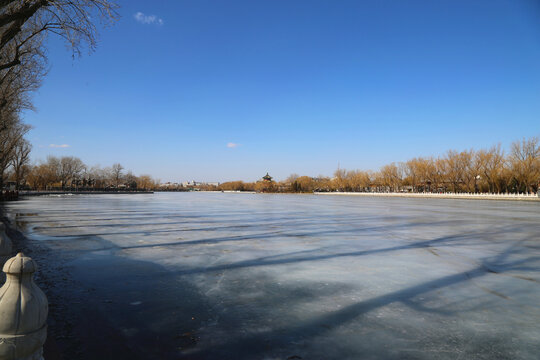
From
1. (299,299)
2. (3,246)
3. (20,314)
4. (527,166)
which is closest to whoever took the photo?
(20,314)

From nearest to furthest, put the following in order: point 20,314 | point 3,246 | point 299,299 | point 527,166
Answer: point 20,314 → point 299,299 → point 3,246 → point 527,166

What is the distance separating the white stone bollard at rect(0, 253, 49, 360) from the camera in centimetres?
210

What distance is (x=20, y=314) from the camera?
2135mm

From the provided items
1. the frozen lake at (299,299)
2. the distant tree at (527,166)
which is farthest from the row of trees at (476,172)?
the frozen lake at (299,299)

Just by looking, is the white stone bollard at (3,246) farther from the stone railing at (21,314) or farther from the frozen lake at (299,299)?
the stone railing at (21,314)

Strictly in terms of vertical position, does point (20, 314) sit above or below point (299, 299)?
above

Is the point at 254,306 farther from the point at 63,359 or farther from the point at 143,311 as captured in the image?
the point at 63,359

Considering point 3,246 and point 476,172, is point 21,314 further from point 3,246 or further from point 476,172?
point 476,172

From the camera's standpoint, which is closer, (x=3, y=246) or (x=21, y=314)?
(x=21, y=314)

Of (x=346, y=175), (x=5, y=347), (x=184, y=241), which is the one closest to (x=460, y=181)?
(x=346, y=175)

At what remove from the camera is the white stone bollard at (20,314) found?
2.10 metres

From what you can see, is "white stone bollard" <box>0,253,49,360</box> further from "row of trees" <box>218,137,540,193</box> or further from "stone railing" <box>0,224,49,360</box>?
"row of trees" <box>218,137,540,193</box>

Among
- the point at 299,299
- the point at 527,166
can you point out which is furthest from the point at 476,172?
the point at 299,299

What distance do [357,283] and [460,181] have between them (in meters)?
90.5
